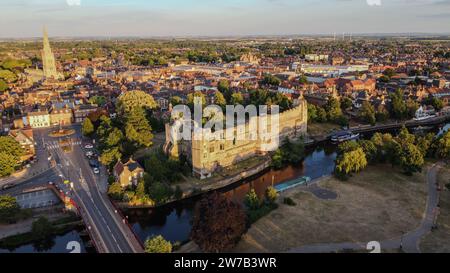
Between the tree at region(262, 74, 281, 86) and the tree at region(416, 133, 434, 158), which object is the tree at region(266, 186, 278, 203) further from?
the tree at region(262, 74, 281, 86)

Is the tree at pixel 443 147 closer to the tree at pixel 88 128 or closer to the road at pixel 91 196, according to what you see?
the road at pixel 91 196

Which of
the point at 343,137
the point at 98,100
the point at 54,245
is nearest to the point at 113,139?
the point at 54,245

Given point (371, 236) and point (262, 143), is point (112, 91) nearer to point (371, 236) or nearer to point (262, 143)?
point (262, 143)

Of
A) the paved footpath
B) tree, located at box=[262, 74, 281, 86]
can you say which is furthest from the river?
tree, located at box=[262, 74, 281, 86]

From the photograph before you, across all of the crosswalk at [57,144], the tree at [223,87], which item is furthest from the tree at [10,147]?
the tree at [223,87]
